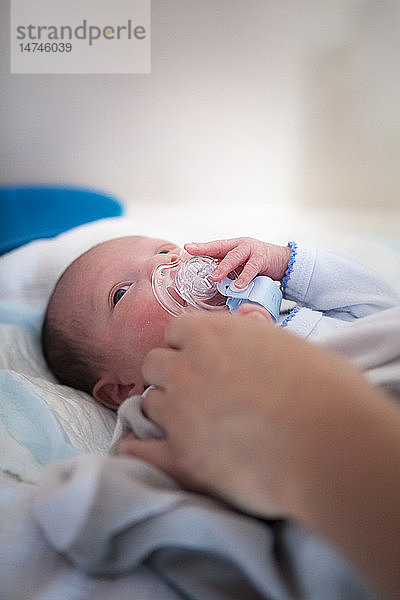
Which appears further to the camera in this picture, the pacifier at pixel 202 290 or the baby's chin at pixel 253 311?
the pacifier at pixel 202 290

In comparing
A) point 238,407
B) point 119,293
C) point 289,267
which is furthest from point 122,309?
point 238,407

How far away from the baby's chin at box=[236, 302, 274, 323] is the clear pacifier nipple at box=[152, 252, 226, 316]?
5 centimetres

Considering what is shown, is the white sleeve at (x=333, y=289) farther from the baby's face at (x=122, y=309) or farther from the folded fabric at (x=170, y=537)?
the folded fabric at (x=170, y=537)

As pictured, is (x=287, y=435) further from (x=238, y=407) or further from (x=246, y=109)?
(x=246, y=109)

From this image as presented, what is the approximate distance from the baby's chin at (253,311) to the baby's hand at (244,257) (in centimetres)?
5

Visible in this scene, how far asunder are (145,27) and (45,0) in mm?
143

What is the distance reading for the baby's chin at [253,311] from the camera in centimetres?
62

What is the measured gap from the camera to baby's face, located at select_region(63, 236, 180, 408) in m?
0.75

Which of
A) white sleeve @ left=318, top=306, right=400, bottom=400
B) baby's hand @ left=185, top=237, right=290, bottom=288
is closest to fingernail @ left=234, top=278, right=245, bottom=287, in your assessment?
baby's hand @ left=185, top=237, right=290, bottom=288

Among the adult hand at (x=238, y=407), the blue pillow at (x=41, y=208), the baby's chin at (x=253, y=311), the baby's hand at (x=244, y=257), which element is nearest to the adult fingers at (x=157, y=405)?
the adult hand at (x=238, y=407)

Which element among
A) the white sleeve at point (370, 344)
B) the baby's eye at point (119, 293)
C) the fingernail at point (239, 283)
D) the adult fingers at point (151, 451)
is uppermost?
the fingernail at point (239, 283)

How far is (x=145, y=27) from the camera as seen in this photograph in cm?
86

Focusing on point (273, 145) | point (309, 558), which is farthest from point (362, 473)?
point (273, 145)

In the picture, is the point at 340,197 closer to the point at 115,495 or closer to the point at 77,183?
the point at 77,183
